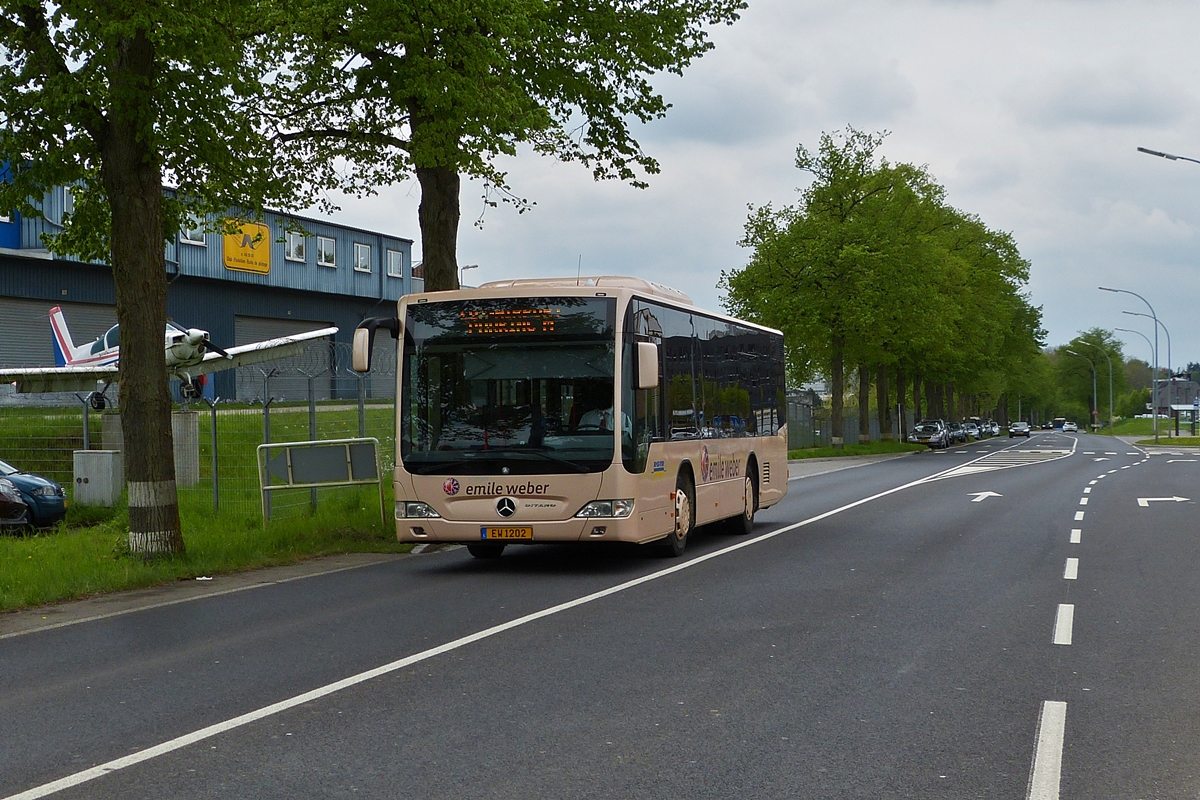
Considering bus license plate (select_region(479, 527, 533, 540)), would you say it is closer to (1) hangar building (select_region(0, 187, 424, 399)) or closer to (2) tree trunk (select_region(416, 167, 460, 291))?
(2) tree trunk (select_region(416, 167, 460, 291))

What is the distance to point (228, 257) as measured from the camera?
5247 centimetres

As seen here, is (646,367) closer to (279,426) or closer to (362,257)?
(279,426)

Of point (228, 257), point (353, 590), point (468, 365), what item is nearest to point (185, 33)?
point (468, 365)

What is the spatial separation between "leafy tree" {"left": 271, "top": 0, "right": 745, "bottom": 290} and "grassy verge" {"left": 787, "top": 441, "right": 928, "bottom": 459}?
3218 centimetres

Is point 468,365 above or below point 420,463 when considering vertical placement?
above

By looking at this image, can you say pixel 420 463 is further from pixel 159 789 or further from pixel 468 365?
pixel 159 789

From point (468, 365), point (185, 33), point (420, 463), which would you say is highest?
point (185, 33)

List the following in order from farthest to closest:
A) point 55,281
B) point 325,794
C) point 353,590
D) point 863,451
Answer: point 863,451 < point 55,281 < point 353,590 < point 325,794

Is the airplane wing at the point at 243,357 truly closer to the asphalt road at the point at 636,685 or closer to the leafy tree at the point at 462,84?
the leafy tree at the point at 462,84

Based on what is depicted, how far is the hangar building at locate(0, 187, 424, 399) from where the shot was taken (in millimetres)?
42969

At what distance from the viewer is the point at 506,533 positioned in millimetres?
13734

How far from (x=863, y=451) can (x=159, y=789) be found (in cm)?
5594

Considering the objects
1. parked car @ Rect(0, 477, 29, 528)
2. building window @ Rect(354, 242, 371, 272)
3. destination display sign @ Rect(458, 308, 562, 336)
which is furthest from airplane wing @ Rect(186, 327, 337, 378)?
building window @ Rect(354, 242, 371, 272)

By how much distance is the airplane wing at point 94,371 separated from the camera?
29.5m
